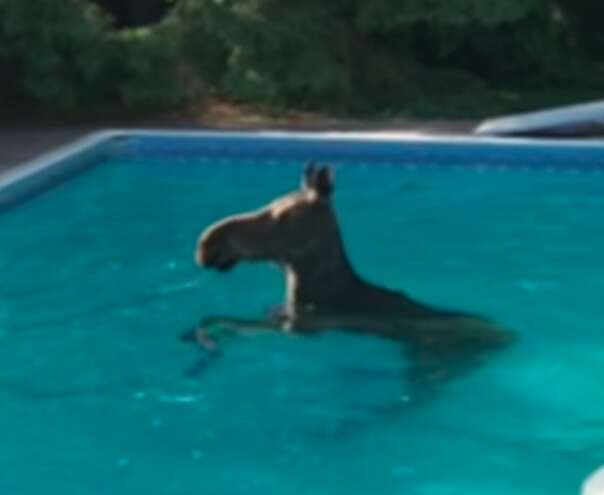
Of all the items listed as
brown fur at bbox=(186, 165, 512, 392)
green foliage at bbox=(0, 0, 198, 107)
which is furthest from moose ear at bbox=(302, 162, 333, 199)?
green foliage at bbox=(0, 0, 198, 107)

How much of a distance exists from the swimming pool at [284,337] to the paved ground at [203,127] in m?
0.47

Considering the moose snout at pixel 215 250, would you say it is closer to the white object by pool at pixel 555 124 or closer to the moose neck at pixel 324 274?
the moose neck at pixel 324 274

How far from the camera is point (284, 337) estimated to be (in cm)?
647

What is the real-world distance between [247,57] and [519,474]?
258 inches

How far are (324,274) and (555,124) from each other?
4445 mm

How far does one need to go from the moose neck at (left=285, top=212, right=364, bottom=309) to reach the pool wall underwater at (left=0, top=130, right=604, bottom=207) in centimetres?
348

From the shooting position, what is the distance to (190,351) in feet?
21.7

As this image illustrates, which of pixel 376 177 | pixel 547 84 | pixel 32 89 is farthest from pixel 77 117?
pixel 547 84

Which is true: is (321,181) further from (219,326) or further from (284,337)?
(219,326)

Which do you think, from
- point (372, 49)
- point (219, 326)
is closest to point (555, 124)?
point (372, 49)

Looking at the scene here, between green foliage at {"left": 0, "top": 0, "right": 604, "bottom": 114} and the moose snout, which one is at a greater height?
green foliage at {"left": 0, "top": 0, "right": 604, "bottom": 114}

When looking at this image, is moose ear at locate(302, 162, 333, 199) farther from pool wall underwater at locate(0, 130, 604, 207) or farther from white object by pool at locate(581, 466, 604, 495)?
pool wall underwater at locate(0, 130, 604, 207)

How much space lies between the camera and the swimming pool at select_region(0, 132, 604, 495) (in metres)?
5.48

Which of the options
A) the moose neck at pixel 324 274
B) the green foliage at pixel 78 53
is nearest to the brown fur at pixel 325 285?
the moose neck at pixel 324 274
